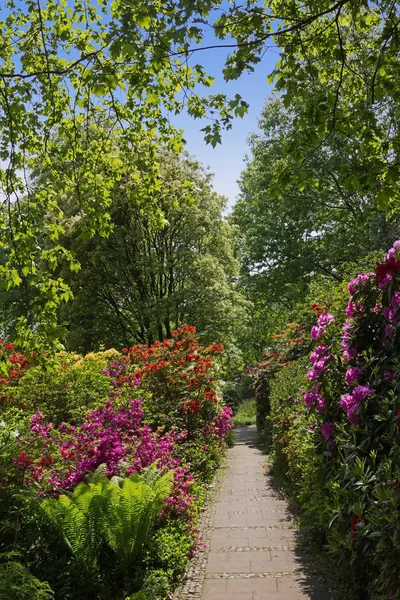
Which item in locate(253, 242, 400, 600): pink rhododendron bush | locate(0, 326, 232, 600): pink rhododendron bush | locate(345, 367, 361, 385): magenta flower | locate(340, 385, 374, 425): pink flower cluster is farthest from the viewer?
locate(0, 326, 232, 600): pink rhododendron bush

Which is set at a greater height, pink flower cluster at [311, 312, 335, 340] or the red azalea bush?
pink flower cluster at [311, 312, 335, 340]

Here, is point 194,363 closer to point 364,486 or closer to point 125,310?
point 364,486

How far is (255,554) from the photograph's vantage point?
536 cm

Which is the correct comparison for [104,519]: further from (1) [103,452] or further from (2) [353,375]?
(2) [353,375]

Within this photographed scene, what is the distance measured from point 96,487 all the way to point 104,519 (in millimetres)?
288

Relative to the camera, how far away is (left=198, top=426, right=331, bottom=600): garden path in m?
4.45

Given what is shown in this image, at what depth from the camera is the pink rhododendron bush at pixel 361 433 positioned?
9.36ft

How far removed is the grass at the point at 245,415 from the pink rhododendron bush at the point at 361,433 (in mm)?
21014

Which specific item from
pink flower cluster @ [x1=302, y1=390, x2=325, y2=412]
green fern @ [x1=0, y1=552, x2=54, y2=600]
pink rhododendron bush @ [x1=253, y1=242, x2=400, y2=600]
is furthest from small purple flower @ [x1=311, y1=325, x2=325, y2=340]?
green fern @ [x1=0, y1=552, x2=54, y2=600]

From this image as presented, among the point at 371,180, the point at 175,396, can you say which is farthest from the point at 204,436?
the point at 371,180

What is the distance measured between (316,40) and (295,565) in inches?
209

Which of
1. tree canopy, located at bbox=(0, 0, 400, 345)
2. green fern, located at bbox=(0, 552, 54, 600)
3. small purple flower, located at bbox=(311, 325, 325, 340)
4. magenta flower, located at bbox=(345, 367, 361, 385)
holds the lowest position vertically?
green fern, located at bbox=(0, 552, 54, 600)

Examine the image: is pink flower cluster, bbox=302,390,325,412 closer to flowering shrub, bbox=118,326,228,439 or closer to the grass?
flowering shrub, bbox=118,326,228,439

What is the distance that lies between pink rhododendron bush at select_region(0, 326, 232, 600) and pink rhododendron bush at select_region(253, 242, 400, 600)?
61.2 inches
